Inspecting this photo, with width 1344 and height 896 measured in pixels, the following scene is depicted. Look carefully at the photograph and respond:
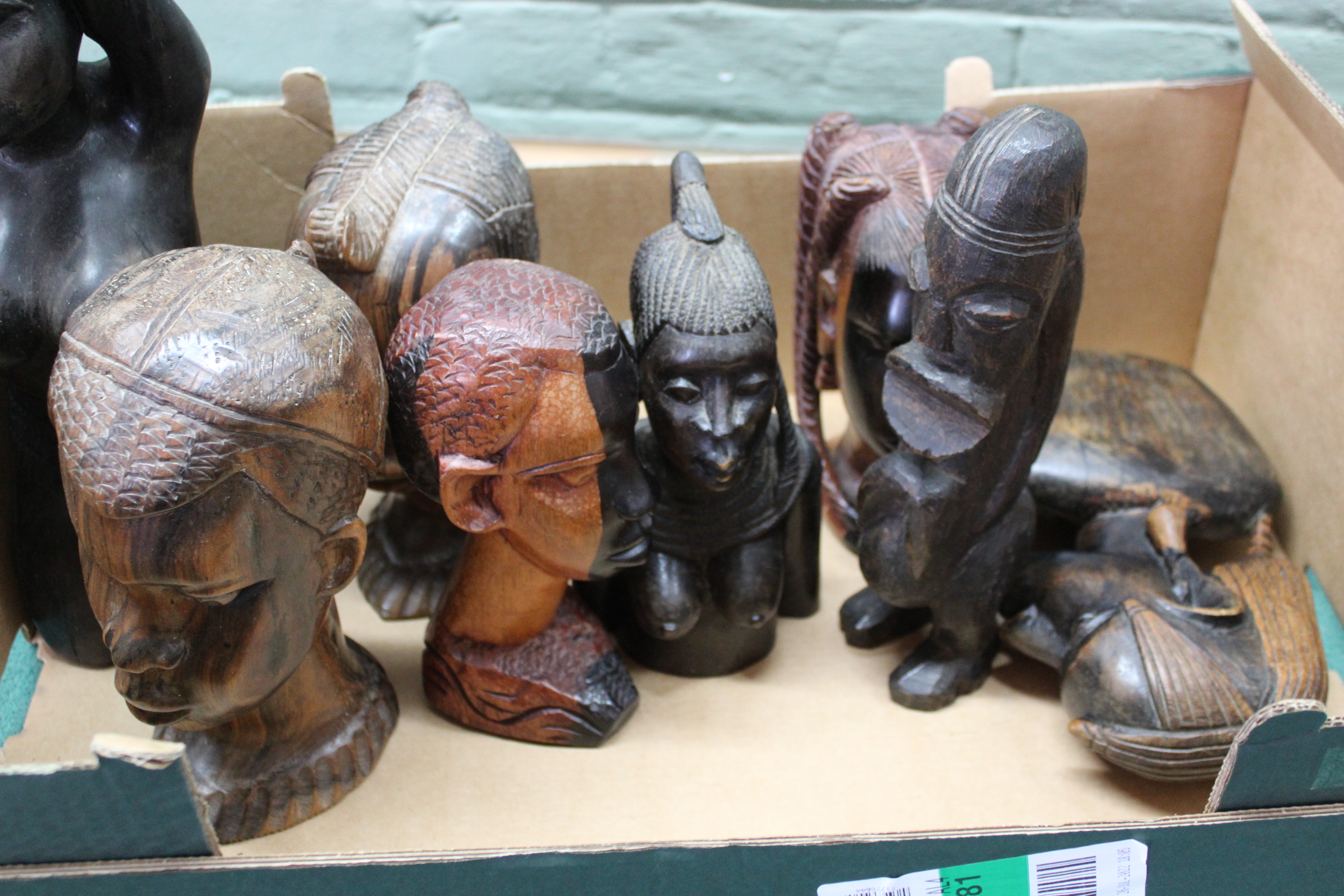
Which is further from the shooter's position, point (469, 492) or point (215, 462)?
point (469, 492)

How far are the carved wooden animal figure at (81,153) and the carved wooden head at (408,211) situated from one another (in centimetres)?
13

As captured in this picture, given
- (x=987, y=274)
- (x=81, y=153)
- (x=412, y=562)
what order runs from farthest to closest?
1. (x=412, y=562)
2. (x=81, y=153)
3. (x=987, y=274)

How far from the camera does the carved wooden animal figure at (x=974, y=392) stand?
85 centimetres

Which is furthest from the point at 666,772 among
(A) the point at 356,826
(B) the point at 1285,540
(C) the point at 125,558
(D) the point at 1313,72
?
(D) the point at 1313,72

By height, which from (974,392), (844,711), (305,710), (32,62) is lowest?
(844,711)

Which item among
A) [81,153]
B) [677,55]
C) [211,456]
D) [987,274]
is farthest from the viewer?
[677,55]

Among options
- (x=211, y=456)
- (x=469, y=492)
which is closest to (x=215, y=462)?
(x=211, y=456)

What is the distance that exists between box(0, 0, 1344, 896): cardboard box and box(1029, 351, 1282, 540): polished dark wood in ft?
0.24

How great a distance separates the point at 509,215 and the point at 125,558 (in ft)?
1.61

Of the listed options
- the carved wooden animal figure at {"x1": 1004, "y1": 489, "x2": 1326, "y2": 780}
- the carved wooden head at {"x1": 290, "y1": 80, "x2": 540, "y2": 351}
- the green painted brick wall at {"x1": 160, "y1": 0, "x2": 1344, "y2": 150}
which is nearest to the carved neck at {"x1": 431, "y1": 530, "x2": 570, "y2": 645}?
the carved wooden head at {"x1": 290, "y1": 80, "x2": 540, "y2": 351}

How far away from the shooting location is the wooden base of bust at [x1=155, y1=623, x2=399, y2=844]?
99 cm

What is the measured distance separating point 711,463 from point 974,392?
0.23 meters

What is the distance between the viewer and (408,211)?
1.06 metres

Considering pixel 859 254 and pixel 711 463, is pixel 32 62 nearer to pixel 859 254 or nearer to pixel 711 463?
pixel 711 463
